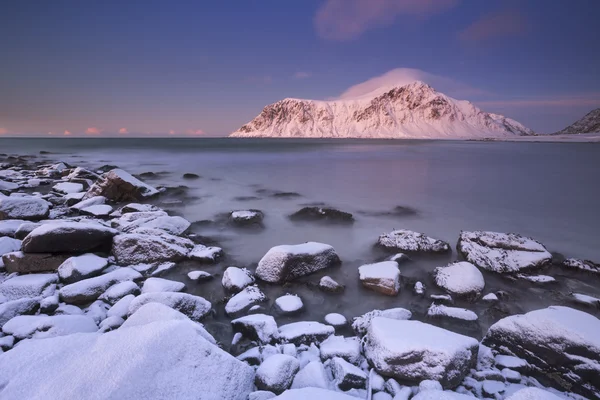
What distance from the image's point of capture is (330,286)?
4.35 metres

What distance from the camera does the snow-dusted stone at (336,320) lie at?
11.7ft

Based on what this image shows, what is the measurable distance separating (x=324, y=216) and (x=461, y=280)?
422 cm

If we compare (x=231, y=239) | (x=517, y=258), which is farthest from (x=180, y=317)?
(x=517, y=258)

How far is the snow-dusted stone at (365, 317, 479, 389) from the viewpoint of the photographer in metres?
2.52

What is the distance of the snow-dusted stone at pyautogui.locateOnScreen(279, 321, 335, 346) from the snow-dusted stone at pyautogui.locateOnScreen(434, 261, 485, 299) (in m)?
2.11

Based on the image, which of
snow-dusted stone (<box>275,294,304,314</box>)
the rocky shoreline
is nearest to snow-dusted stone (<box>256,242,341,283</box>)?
the rocky shoreline

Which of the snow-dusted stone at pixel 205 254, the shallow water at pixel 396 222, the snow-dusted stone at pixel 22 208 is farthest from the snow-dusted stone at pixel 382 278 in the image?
the snow-dusted stone at pixel 22 208

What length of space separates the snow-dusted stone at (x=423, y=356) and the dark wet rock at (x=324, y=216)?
5.11 metres

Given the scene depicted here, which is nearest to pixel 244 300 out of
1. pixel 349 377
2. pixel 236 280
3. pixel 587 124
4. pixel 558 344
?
pixel 236 280

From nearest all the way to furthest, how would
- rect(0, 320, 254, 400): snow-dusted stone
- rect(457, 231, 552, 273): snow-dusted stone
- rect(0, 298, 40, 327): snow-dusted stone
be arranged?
rect(0, 320, 254, 400): snow-dusted stone → rect(0, 298, 40, 327): snow-dusted stone → rect(457, 231, 552, 273): snow-dusted stone

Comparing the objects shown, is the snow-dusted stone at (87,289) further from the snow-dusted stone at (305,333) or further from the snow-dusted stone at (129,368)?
the snow-dusted stone at (305,333)

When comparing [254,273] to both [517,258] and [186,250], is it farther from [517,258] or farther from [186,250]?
[517,258]

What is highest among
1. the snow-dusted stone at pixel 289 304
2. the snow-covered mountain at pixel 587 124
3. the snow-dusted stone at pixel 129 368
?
the snow-covered mountain at pixel 587 124

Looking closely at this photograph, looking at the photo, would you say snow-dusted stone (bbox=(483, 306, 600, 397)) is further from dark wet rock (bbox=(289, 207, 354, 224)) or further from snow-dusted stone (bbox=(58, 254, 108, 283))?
snow-dusted stone (bbox=(58, 254, 108, 283))
